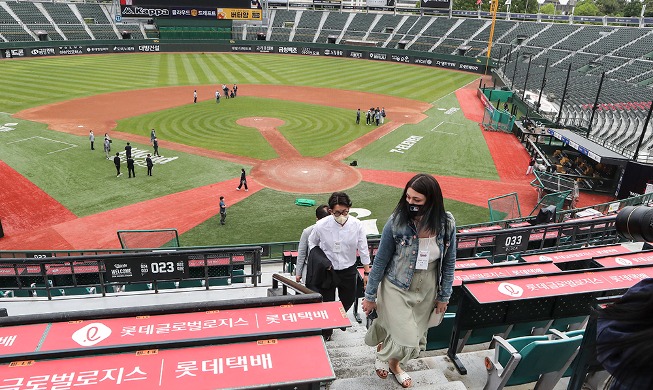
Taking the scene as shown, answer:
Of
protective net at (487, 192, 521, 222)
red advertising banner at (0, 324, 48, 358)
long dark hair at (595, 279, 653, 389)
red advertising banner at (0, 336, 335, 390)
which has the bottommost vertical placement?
protective net at (487, 192, 521, 222)

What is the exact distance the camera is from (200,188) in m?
22.8

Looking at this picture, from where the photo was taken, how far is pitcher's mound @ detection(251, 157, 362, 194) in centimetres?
2320

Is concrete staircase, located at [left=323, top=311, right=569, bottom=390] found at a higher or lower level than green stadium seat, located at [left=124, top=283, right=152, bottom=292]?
higher

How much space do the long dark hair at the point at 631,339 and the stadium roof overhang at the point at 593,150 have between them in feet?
78.2

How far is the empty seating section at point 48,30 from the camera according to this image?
6606 cm

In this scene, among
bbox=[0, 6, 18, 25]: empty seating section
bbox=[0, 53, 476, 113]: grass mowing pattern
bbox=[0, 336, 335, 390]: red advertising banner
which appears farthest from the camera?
bbox=[0, 6, 18, 25]: empty seating section

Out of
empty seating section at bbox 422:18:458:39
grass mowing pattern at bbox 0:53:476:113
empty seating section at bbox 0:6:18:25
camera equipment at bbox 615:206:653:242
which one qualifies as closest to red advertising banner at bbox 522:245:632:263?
camera equipment at bbox 615:206:653:242

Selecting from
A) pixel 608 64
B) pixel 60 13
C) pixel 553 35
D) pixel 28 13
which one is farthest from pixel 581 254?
pixel 60 13

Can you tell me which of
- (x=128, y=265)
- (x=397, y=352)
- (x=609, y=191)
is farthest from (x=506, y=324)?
(x=609, y=191)

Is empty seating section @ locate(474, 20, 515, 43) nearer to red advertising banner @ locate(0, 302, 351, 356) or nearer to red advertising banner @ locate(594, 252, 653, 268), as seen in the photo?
red advertising banner @ locate(594, 252, 653, 268)

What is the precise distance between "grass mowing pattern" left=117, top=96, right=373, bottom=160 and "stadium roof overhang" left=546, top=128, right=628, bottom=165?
1385 centimetres

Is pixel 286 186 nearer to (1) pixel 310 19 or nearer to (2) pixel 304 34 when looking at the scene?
(2) pixel 304 34

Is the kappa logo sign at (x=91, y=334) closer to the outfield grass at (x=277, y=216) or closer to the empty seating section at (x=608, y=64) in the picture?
the outfield grass at (x=277, y=216)

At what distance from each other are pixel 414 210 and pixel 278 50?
75.7 metres
